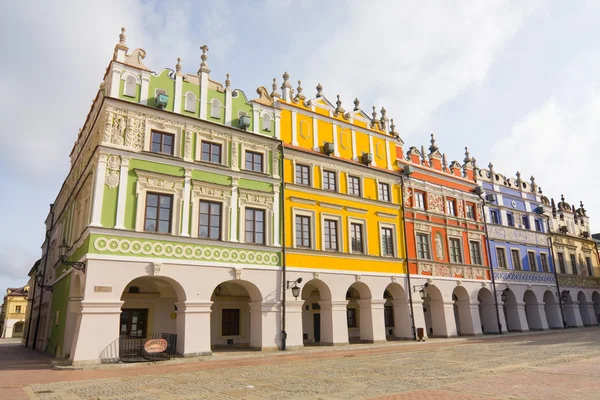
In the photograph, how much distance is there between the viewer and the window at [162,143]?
62.9ft

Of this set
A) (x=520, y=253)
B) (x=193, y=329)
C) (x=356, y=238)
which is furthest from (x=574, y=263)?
(x=193, y=329)

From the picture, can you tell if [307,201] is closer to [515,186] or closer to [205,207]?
[205,207]

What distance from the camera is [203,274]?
1864cm

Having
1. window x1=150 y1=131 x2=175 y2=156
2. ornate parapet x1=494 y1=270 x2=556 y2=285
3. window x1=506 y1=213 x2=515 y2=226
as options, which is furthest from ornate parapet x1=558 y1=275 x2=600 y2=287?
window x1=150 y1=131 x2=175 y2=156

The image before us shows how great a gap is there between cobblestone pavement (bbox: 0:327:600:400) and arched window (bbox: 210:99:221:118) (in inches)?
442

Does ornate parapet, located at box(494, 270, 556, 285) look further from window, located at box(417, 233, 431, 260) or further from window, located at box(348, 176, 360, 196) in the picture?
window, located at box(348, 176, 360, 196)

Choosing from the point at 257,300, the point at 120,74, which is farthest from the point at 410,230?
the point at 120,74

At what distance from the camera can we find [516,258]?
34.1 metres

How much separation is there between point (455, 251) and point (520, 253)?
334 inches

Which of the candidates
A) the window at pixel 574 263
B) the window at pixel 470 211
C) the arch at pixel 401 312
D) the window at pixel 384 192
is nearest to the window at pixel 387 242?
the arch at pixel 401 312

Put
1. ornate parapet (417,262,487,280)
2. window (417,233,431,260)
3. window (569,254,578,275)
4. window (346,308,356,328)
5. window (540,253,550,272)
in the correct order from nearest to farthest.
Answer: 1. ornate parapet (417,262,487,280)
2. window (417,233,431,260)
3. window (346,308,356,328)
4. window (540,253,550,272)
5. window (569,254,578,275)

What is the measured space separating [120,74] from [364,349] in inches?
666

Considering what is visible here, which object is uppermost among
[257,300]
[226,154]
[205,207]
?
[226,154]

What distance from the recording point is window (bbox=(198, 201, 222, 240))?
19.3 m
